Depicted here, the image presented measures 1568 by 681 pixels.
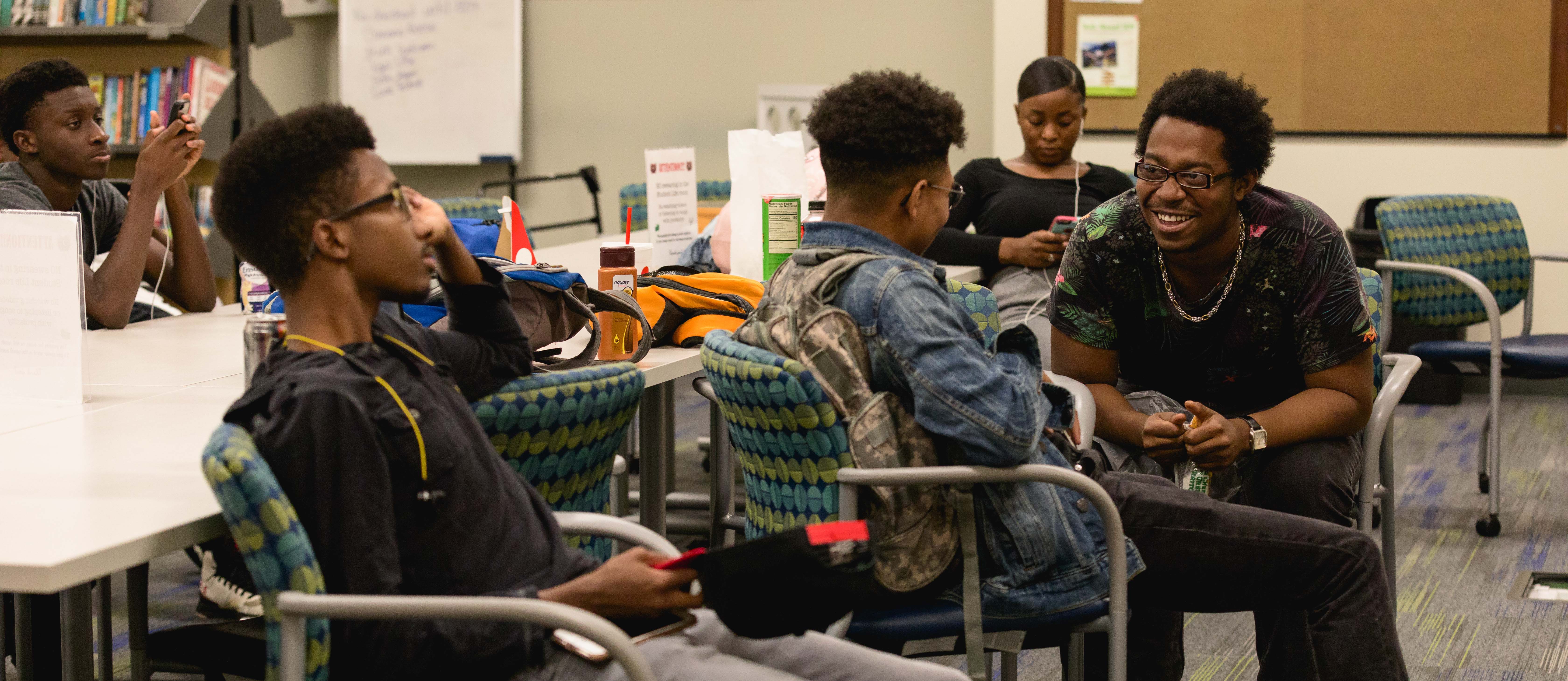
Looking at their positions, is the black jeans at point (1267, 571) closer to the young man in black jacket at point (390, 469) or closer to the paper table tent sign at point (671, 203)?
the young man in black jacket at point (390, 469)

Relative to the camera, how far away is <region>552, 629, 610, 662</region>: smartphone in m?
1.30

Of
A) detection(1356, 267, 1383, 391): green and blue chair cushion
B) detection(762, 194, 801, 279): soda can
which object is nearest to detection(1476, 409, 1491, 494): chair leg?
detection(1356, 267, 1383, 391): green and blue chair cushion

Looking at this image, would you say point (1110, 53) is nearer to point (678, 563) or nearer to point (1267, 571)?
point (1267, 571)

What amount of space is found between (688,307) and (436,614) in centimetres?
132

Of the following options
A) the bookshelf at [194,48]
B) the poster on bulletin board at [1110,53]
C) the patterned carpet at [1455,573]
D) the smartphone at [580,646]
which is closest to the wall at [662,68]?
the poster on bulletin board at [1110,53]

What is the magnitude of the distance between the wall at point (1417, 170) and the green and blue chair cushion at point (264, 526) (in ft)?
14.8

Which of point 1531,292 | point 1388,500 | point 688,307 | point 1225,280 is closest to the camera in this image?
point 1225,280

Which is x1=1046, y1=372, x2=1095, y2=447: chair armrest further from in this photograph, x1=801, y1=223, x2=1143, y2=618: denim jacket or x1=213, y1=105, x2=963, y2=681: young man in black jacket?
x1=213, y1=105, x2=963, y2=681: young man in black jacket

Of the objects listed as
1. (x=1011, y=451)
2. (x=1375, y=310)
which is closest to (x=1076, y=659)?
(x=1011, y=451)

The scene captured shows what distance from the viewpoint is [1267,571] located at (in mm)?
1743

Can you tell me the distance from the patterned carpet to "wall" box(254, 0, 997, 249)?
188 centimetres

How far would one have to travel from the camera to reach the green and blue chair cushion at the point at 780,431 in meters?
1.53

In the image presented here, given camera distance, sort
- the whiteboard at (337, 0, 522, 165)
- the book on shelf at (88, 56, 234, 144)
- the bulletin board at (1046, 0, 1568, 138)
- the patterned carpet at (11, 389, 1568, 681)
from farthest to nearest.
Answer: the whiteboard at (337, 0, 522, 165), the book on shelf at (88, 56, 234, 144), the bulletin board at (1046, 0, 1568, 138), the patterned carpet at (11, 389, 1568, 681)

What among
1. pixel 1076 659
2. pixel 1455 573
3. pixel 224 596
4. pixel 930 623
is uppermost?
pixel 930 623
